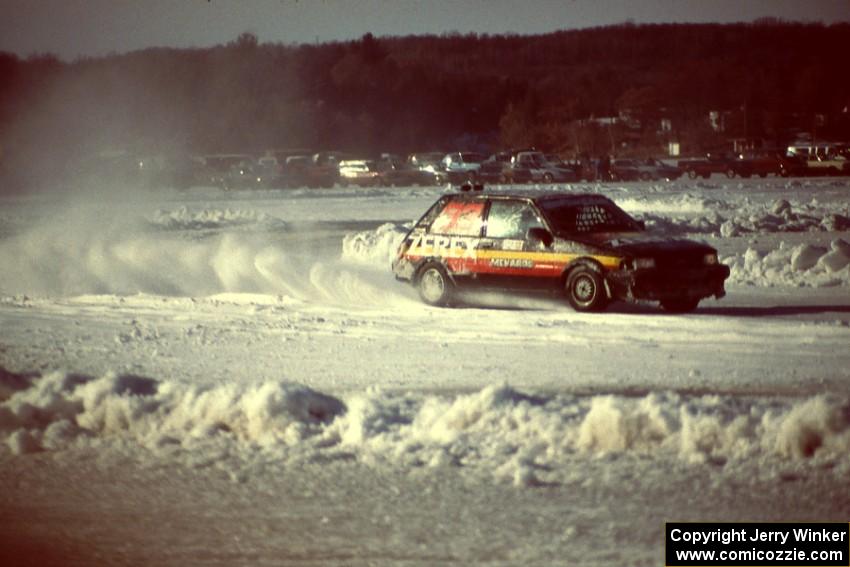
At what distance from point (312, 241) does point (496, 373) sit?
1646 centimetres

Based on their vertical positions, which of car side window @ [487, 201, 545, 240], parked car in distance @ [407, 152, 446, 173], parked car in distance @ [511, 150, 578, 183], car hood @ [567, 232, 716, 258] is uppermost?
parked car in distance @ [407, 152, 446, 173]

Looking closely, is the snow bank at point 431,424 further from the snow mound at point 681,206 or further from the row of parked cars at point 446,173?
the row of parked cars at point 446,173

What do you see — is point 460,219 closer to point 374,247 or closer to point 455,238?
point 455,238

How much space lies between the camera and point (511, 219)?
46.5ft

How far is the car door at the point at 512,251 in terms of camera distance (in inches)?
540

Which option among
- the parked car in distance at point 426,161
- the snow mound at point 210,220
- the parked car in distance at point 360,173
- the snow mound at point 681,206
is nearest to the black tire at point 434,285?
the snow mound at point 210,220

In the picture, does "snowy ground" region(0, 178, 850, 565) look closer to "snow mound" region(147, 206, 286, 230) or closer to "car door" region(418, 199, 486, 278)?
"car door" region(418, 199, 486, 278)

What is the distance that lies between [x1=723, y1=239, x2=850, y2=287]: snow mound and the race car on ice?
3.31 metres

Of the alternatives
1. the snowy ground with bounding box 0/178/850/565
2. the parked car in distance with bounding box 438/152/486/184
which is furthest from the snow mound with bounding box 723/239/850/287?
the parked car in distance with bounding box 438/152/486/184

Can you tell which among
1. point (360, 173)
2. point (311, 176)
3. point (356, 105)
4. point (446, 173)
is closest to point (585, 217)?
point (446, 173)

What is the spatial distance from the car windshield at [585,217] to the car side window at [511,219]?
0.19 m

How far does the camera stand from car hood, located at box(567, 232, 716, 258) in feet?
43.0

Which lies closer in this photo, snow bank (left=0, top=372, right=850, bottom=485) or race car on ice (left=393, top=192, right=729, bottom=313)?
snow bank (left=0, top=372, right=850, bottom=485)

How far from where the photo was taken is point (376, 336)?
1240cm
